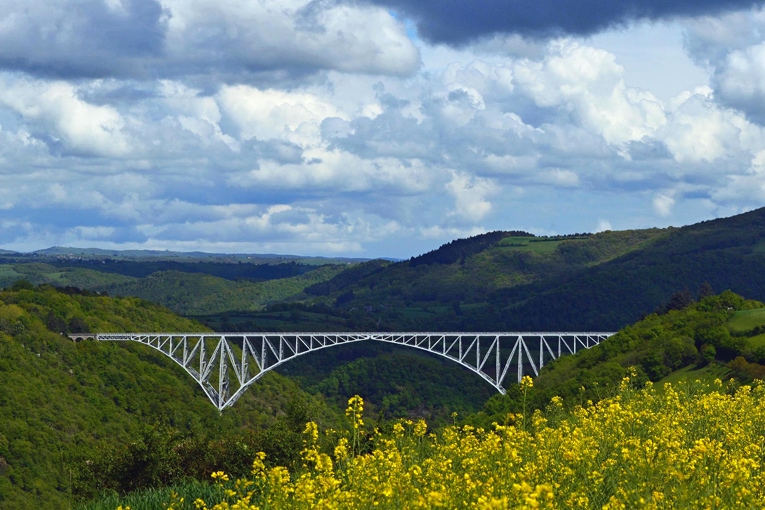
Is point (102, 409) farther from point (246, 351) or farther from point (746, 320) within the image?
point (746, 320)

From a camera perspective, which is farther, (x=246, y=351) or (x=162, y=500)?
(x=246, y=351)

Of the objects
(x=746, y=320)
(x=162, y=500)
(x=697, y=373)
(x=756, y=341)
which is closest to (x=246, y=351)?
(x=697, y=373)

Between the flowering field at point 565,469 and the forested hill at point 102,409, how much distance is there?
2634cm

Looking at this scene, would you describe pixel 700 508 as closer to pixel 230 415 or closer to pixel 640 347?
pixel 640 347

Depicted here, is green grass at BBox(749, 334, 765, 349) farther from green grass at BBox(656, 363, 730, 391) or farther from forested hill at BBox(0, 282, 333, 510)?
forested hill at BBox(0, 282, 333, 510)

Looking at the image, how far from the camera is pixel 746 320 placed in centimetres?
9575

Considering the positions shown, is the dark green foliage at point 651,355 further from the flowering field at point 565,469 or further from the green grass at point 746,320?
the flowering field at point 565,469

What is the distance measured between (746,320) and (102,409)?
232 feet

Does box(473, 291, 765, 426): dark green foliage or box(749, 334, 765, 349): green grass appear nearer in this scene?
box(473, 291, 765, 426): dark green foliage

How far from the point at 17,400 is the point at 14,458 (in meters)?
16.5

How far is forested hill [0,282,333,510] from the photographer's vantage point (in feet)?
156

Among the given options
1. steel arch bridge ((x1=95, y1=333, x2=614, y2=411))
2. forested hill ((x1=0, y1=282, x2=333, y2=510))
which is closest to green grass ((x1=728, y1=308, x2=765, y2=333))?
steel arch bridge ((x1=95, y1=333, x2=614, y2=411))

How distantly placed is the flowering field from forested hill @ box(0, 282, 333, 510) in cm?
2634

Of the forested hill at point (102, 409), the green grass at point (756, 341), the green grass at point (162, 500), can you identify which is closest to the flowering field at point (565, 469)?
the green grass at point (162, 500)
